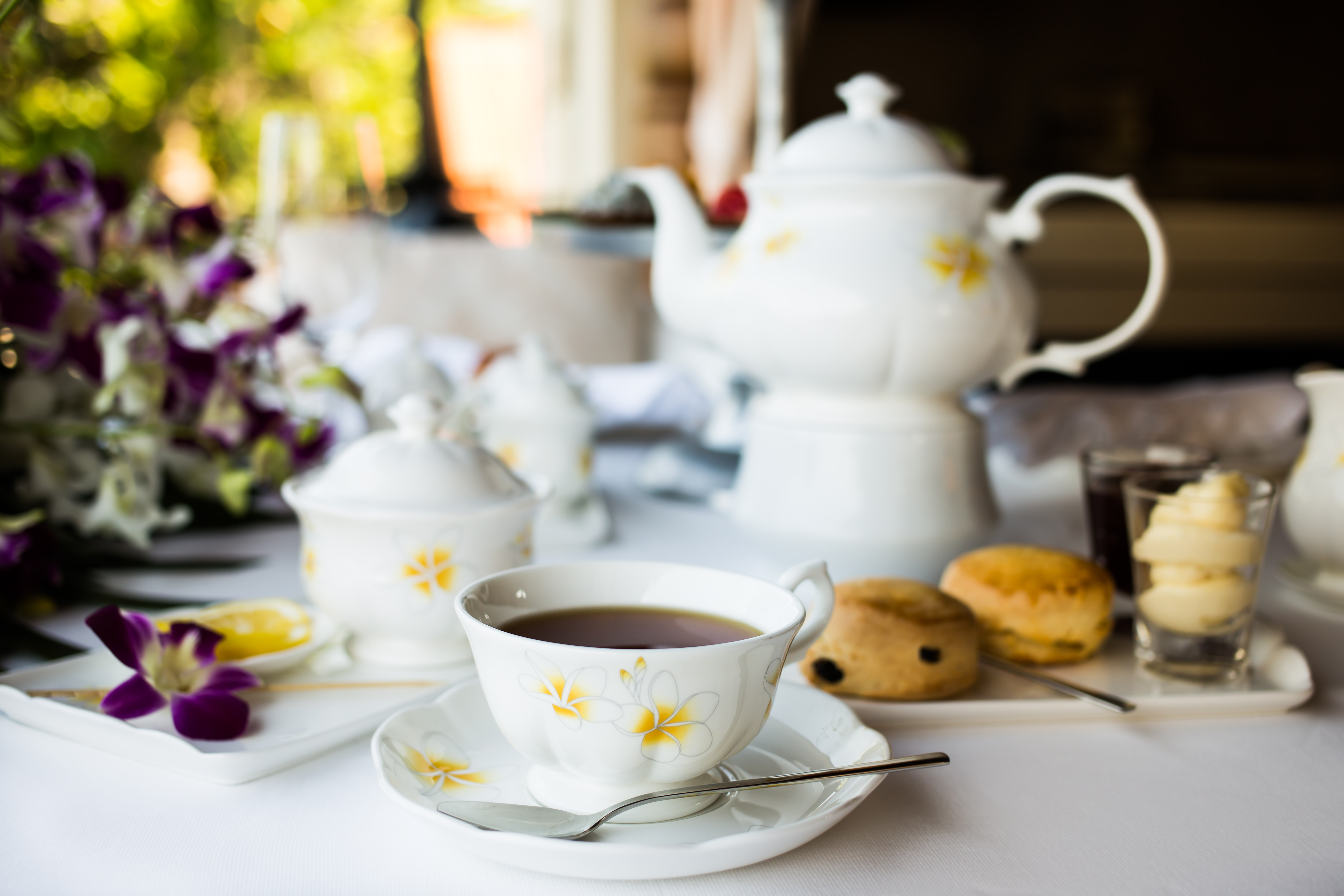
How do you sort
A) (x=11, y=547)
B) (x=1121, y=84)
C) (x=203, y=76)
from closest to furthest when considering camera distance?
(x=11, y=547)
(x=203, y=76)
(x=1121, y=84)

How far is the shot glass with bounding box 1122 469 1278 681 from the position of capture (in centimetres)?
54

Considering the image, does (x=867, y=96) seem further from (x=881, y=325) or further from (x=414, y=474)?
(x=414, y=474)

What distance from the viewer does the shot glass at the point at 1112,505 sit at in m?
0.71

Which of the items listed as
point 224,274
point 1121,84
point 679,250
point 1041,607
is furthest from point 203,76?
point 1041,607

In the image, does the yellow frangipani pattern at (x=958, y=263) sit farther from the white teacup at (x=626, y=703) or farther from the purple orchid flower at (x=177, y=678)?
the purple orchid flower at (x=177, y=678)

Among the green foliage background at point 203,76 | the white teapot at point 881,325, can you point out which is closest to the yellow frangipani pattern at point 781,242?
the white teapot at point 881,325

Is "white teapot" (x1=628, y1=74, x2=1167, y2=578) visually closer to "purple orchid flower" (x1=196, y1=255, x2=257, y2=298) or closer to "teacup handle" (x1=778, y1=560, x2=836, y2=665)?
"teacup handle" (x1=778, y1=560, x2=836, y2=665)

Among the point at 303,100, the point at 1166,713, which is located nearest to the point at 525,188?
the point at 303,100

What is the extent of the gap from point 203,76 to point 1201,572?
451cm

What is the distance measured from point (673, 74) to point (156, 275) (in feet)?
8.71

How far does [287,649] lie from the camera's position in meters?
0.54

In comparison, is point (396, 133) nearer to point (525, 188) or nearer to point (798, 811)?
point (525, 188)

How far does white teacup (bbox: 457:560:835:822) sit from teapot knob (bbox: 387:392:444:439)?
0.16 metres

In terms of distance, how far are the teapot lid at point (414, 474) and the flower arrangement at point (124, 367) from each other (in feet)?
0.71
